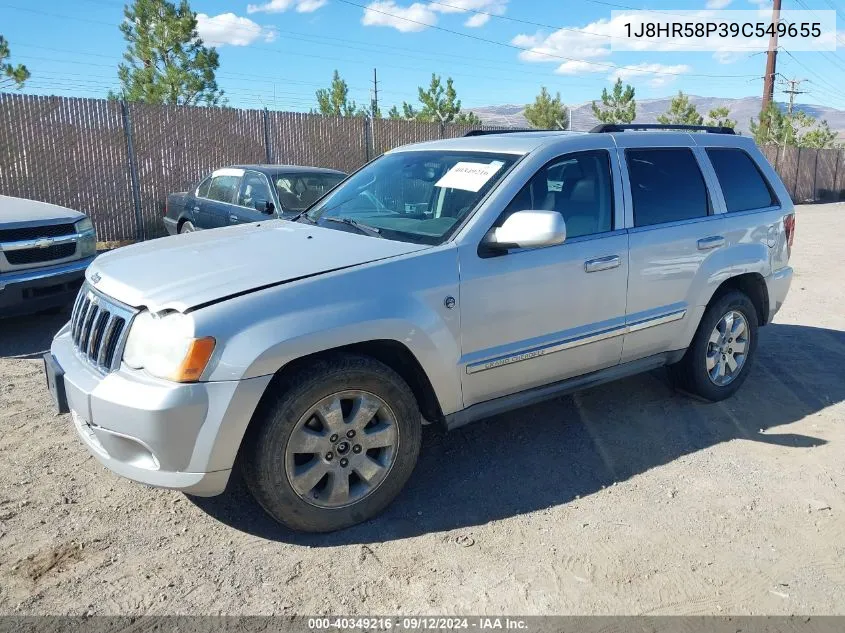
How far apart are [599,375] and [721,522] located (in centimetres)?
107

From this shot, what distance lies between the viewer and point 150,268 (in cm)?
323

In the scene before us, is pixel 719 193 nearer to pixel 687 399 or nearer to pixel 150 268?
pixel 687 399

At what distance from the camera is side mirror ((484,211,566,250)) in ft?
10.8

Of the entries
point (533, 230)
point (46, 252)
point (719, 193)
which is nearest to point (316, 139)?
point (46, 252)

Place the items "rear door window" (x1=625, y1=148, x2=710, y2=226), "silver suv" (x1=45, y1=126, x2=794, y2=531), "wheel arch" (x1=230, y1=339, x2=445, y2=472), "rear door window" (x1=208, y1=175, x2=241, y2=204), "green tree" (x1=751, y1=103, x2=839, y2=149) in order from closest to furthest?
"silver suv" (x1=45, y1=126, x2=794, y2=531), "wheel arch" (x1=230, y1=339, x2=445, y2=472), "rear door window" (x1=625, y1=148, x2=710, y2=226), "rear door window" (x1=208, y1=175, x2=241, y2=204), "green tree" (x1=751, y1=103, x2=839, y2=149)

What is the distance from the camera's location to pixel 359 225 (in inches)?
150

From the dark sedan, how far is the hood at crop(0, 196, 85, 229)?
6.08 ft

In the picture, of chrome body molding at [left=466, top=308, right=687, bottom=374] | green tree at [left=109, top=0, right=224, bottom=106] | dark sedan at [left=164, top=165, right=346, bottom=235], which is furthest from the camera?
green tree at [left=109, top=0, right=224, bottom=106]

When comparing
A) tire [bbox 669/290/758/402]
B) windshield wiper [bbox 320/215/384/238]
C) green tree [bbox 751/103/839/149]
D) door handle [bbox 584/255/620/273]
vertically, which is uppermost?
green tree [bbox 751/103/839/149]

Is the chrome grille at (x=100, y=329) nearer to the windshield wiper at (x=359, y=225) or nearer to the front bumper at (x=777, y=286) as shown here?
the windshield wiper at (x=359, y=225)

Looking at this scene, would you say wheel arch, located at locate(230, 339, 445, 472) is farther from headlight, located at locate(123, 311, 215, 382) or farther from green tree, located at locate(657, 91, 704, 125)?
green tree, located at locate(657, 91, 704, 125)

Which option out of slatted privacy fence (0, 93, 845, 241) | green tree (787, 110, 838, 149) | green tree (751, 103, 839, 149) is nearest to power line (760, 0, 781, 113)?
green tree (751, 103, 839, 149)

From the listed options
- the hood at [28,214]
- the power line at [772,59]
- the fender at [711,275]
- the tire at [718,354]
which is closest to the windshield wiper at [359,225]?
the fender at [711,275]

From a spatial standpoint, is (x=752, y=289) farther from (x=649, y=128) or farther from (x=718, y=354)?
(x=649, y=128)
